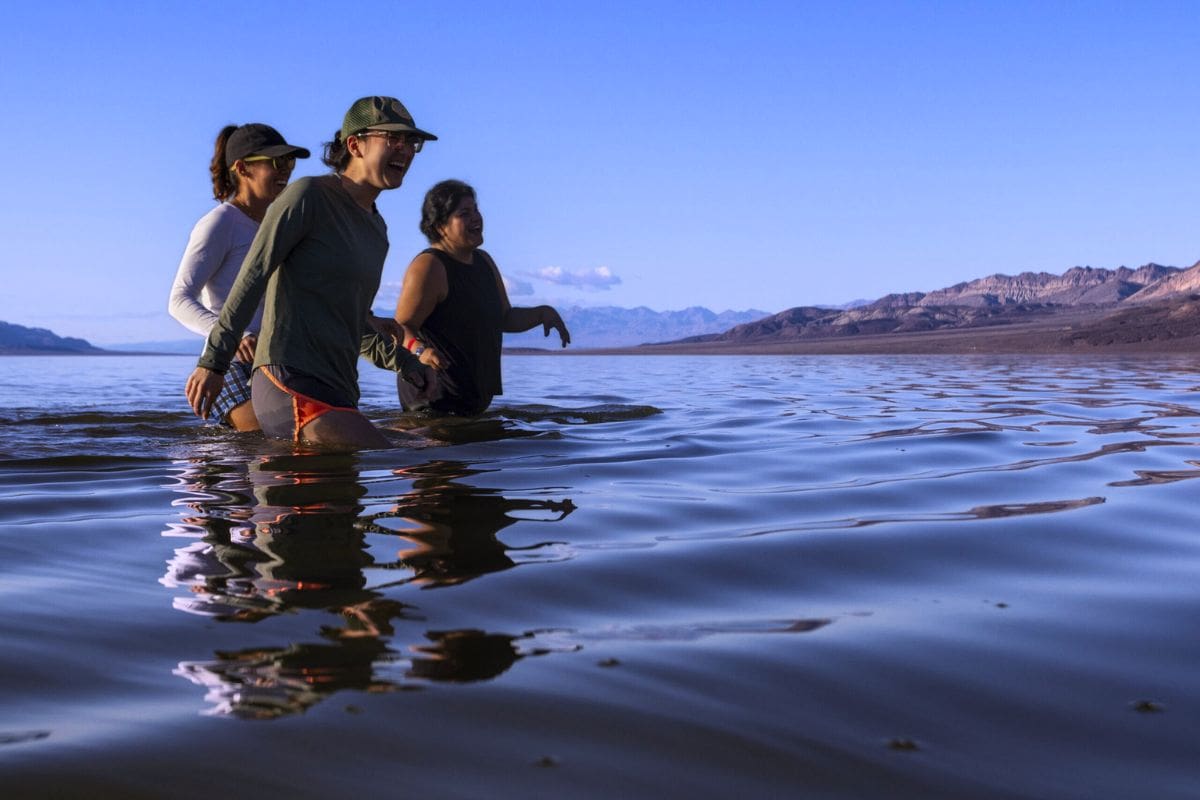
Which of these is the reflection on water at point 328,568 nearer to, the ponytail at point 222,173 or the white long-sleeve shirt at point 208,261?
→ the white long-sleeve shirt at point 208,261

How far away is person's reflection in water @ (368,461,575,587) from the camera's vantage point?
2.56 m

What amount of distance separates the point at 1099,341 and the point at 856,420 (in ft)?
161

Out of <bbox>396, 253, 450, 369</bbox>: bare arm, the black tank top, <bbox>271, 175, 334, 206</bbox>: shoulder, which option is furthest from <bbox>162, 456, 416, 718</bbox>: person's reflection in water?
the black tank top

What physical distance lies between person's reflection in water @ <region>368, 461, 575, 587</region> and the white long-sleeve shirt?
167cm

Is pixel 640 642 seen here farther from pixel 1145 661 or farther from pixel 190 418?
pixel 190 418

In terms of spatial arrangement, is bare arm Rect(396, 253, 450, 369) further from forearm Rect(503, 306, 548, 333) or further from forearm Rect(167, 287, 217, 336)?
forearm Rect(167, 287, 217, 336)

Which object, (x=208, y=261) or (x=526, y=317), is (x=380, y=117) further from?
(x=526, y=317)

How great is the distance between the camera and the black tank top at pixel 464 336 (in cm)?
660

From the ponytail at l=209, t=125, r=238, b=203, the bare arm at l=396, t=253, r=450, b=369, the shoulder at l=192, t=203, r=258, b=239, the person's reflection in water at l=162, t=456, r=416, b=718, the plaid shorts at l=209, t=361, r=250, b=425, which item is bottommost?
the person's reflection in water at l=162, t=456, r=416, b=718

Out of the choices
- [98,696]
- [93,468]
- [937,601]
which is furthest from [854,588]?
[93,468]

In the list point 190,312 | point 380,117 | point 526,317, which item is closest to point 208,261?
point 190,312

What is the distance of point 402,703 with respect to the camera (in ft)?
5.17

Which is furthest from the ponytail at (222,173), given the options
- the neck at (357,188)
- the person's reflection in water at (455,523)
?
the person's reflection in water at (455,523)

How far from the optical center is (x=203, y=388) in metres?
4.53
